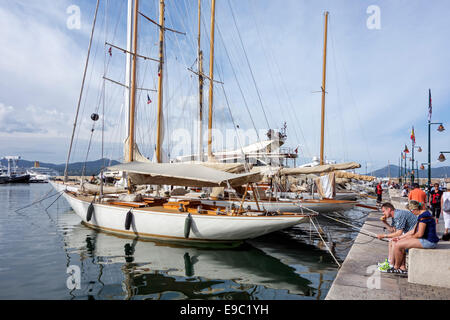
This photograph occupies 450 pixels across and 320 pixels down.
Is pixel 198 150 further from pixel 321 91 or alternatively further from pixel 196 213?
pixel 321 91

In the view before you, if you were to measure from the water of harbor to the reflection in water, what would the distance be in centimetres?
2

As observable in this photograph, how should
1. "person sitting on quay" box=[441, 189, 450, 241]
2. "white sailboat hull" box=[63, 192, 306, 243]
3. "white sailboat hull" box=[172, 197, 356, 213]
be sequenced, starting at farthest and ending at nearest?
"white sailboat hull" box=[172, 197, 356, 213]
"white sailboat hull" box=[63, 192, 306, 243]
"person sitting on quay" box=[441, 189, 450, 241]

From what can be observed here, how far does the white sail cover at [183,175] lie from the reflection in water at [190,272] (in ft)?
8.60

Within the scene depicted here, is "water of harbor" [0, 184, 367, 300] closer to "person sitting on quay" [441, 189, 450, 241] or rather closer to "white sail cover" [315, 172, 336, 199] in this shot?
"person sitting on quay" [441, 189, 450, 241]

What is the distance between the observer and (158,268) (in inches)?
338

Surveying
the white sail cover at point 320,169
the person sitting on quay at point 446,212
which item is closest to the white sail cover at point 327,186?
the white sail cover at point 320,169

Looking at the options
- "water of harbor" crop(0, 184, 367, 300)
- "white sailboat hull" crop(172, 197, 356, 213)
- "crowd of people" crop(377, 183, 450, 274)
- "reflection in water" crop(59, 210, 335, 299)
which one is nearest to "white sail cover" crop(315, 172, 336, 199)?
"white sailboat hull" crop(172, 197, 356, 213)

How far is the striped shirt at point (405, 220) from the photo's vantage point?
5910mm

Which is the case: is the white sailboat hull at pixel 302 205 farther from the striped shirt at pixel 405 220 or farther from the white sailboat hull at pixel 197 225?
the striped shirt at pixel 405 220

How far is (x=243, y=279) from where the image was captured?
25.7 feet

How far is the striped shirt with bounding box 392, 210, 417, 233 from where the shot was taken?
5910mm

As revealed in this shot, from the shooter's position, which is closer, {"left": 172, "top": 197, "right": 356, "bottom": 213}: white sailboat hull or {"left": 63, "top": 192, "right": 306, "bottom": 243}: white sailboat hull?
{"left": 63, "top": 192, "right": 306, "bottom": 243}: white sailboat hull
